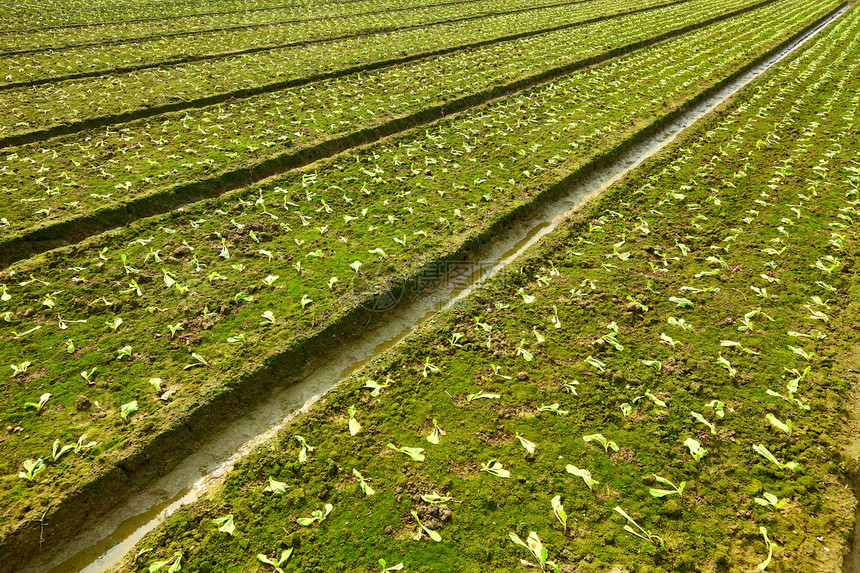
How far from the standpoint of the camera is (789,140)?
1102 cm

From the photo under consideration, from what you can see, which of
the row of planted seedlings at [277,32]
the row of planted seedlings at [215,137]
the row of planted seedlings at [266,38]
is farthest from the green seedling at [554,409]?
the row of planted seedlings at [277,32]

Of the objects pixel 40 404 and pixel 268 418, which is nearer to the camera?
pixel 40 404

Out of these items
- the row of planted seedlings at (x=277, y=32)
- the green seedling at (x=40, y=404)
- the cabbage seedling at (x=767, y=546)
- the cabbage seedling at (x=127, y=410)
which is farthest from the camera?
the row of planted seedlings at (x=277, y=32)

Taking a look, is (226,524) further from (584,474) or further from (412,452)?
(584,474)

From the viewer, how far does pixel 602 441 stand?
15.1ft

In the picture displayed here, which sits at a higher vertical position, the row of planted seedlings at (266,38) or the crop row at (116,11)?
the crop row at (116,11)

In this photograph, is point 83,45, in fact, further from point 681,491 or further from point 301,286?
point 681,491

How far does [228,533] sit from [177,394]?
199 centimetres

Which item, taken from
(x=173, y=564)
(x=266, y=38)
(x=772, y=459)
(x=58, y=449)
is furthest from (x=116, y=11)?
(x=772, y=459)

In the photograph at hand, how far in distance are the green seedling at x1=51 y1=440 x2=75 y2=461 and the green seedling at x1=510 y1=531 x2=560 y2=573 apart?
492 cm

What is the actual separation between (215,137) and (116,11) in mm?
25272

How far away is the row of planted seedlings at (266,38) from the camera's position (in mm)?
16531

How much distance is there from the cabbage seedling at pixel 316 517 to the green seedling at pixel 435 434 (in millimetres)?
1236

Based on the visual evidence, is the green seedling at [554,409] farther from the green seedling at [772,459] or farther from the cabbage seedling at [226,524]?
the cabbage seedling at [226,524]
